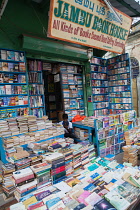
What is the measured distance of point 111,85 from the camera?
656 cm

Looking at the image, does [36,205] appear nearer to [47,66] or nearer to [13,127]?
[13,127]

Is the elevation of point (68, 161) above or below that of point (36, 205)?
above

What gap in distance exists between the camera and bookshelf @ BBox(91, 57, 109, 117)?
6.03 m

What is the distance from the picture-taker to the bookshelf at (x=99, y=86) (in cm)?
603

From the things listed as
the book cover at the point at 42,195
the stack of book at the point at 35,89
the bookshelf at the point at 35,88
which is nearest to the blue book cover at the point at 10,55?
the bookshelf at the point at 35,88

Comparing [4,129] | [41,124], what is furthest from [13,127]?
[41,124]

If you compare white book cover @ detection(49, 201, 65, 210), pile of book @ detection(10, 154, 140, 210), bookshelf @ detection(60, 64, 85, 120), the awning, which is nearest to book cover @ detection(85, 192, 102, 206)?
pile of book @ detection(10, 154, 140, 210)

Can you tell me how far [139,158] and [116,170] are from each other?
168 cm

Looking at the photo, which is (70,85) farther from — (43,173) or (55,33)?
(43,173)

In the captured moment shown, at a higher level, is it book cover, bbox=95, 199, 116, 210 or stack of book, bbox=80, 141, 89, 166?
stack of book, bbox=80, 141, 89, 166

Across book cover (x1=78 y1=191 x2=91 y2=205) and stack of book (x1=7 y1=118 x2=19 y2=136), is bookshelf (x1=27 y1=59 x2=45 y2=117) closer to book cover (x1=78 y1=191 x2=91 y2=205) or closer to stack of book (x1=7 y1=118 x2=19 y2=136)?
stack of book (x1=7 y1=118 x2=19 y2=136)

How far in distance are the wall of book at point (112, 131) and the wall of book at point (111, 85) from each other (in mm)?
2198

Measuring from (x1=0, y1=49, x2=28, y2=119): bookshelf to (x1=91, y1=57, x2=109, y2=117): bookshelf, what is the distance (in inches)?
117

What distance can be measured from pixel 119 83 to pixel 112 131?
3476 mm
